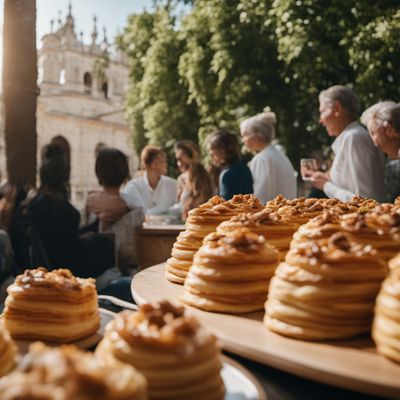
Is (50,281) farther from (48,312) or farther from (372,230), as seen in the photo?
(372,230)

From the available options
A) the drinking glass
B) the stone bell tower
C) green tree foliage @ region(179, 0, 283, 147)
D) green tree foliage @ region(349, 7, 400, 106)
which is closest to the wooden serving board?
the drinking glass

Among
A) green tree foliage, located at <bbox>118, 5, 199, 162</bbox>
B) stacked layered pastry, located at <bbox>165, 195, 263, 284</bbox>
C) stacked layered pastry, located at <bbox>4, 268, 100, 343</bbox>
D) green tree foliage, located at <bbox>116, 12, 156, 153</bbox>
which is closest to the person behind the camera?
stacked layered pastry, located at <bbox>4, 268, 100, 343</bbox>

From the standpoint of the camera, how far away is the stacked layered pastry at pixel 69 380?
35.9 inches

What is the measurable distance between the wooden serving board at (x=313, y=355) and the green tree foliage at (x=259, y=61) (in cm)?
800

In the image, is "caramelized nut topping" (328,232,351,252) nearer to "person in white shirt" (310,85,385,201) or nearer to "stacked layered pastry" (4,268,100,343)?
"stacked layered pastry" (4,268,100,343)

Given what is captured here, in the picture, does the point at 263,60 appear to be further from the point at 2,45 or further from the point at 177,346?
the point at 177,346

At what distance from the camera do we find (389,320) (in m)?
1.43

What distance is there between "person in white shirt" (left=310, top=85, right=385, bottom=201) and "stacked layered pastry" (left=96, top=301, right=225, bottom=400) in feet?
9.43

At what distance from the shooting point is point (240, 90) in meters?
12.9

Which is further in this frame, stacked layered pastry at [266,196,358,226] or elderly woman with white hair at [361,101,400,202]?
elderly woman with white hair at [361,101,400,202]

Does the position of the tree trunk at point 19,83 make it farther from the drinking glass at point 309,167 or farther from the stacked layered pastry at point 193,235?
the stacked layered pastry at point 193,235

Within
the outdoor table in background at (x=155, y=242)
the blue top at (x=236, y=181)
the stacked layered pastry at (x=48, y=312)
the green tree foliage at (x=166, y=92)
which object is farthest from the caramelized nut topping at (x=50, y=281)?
the green tree foliage at (x=166, y=92)

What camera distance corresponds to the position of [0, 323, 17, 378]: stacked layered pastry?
1396mm

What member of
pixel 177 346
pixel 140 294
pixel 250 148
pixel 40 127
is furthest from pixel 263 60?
pixel 40 127
